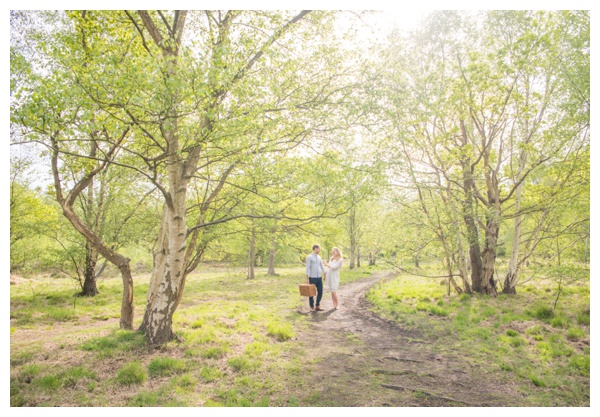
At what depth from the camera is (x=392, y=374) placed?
5594 mm

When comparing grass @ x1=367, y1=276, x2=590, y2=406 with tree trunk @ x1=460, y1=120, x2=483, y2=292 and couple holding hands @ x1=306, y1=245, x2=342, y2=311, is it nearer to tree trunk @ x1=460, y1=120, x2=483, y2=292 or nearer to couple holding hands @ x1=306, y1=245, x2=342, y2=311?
tree trunk @ x1=460, y1=120, x2=483, y2=292

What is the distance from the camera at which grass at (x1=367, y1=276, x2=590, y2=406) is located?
536 cm

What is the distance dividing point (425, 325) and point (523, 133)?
24.7 feet

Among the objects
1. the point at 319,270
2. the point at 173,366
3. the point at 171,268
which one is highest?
the point at 171,268

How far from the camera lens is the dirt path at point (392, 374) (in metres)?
4.84

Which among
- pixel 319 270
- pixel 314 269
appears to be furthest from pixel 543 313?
pixel 314 269

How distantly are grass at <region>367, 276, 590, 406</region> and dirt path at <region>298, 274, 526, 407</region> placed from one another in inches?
19.3

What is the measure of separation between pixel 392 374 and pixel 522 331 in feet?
14.8

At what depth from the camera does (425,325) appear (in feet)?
28.9

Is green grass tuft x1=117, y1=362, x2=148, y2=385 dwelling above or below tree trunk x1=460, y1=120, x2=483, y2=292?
below

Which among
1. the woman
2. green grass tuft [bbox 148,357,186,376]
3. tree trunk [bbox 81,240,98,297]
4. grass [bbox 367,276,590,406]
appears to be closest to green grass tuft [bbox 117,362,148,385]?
green grass tuft [bbox 148,357,186,376]

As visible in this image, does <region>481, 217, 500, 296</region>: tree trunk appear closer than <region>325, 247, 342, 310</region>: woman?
No

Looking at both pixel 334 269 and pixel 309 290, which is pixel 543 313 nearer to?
pixel 334 269
